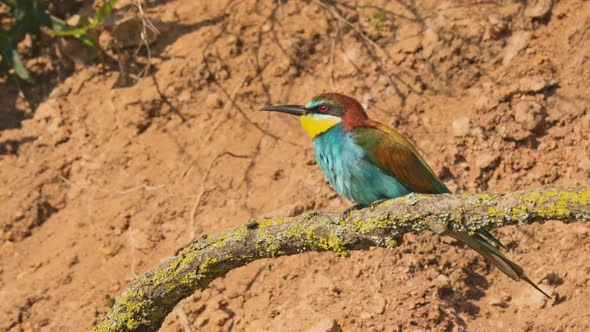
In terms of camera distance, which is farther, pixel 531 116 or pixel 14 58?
pixel 14 58

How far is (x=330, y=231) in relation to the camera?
6.37 feet

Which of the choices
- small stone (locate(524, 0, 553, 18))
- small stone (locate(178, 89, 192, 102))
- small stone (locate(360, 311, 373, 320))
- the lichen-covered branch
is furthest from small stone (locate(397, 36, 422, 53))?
the lichen-covered branch

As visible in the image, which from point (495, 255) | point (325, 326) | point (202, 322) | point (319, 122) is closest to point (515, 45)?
point (319, 122)

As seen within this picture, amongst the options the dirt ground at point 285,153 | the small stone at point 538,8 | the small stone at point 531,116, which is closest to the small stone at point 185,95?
the dirt ground at point 285,153

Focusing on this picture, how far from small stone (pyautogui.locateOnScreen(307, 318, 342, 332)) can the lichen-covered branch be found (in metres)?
0.60

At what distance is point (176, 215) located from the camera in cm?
329

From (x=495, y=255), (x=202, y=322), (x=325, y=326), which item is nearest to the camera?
(x=495, y=255)

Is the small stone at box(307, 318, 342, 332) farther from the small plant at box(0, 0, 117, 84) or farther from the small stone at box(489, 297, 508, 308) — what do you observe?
the small plant at box(0, 0, 117, 84)

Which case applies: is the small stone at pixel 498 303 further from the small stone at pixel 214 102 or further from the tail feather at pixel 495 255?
the small stone at pixel 214 102

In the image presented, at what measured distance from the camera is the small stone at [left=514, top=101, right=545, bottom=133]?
3162 millimetres

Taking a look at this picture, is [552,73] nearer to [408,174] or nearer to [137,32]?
[408,174]

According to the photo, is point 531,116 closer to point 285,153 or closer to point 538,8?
point 538,8

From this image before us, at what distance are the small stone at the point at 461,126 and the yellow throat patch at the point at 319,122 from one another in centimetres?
66

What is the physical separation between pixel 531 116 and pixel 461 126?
0.96 feet
